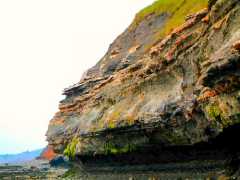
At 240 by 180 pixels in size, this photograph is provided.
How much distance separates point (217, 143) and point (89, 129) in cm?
2810

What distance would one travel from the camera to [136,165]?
57.6m

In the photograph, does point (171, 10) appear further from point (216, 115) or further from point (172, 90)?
point (216, 115)

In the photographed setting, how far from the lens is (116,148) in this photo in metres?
58.4

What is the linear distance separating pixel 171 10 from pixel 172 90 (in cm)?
3743

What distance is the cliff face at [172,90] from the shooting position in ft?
116

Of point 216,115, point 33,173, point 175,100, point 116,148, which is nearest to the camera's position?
point 216,115

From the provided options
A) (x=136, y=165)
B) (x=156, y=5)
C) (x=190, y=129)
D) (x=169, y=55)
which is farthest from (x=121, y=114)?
(x=156, y=5)

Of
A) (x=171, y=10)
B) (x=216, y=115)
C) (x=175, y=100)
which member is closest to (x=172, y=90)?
(x=175, y=100)

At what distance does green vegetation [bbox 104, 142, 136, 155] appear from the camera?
55306mm

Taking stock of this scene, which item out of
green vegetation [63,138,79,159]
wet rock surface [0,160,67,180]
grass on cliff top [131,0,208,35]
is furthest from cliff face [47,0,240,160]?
wet rock surface [0,160,67,180]

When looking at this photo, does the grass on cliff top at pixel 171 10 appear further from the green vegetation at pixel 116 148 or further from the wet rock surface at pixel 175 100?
the green vegetation at pixel 116 148

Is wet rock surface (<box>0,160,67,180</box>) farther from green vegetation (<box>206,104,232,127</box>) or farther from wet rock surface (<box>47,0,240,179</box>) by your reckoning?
green vegetation (<box>206,104,232,127</box>)

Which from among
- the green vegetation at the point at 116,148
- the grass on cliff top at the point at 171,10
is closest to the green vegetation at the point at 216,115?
the green vegetation at the point at 116,148

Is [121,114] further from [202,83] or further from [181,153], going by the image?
[202,83]
